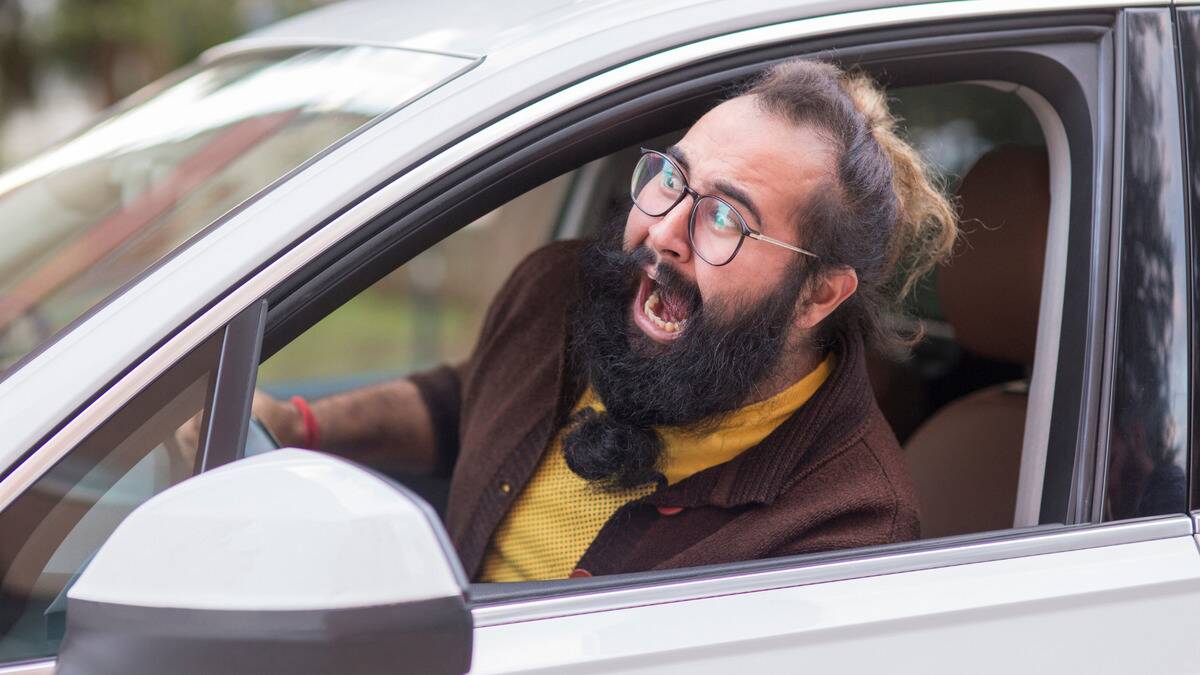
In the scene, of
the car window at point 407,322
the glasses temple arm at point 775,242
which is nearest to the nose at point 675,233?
the glasses temple arm at point 775,242

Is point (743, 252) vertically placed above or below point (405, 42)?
below

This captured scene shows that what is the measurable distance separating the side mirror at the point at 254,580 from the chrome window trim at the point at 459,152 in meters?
0.19

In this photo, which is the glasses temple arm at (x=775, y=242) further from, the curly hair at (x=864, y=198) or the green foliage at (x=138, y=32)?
the green foliage at (x=138, y=32)

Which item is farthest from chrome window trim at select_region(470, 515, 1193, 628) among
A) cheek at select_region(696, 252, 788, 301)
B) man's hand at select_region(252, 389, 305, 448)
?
man's hand at select_region(252, 389, 305, 448)

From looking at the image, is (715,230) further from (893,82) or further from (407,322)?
(407,322)

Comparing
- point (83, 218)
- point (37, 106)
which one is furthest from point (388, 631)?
point (37, 106)

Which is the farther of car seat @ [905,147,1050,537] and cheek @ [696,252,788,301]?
car seat @ [905,147,1050,537]

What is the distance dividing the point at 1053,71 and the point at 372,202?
3.41 ft

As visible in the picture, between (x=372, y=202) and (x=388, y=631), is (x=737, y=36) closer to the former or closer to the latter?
(x=372, y=202)

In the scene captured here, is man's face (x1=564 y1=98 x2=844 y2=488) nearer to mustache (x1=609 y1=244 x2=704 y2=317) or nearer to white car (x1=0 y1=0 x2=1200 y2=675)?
mustache (x1=609 y1=244 x2=704 y2=317)

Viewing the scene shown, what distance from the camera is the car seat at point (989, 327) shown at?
2.07m

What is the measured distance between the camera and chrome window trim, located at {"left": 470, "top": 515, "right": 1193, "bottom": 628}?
1.29m

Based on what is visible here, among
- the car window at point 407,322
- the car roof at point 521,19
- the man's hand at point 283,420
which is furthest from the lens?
the car window at point 407,322

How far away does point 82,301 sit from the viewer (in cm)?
165
